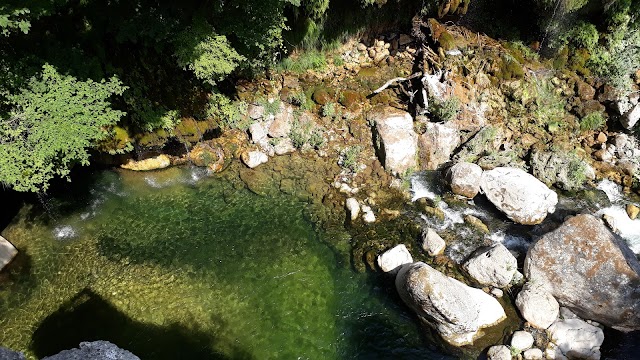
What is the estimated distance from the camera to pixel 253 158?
14.5 metres

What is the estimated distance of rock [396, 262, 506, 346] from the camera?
9680mm

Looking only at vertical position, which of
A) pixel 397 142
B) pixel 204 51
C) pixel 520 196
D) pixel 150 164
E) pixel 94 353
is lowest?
pixel 150 164

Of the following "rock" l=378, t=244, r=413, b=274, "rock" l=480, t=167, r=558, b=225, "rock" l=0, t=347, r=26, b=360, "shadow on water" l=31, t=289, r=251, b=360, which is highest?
"rock" l=480, t=167, r=558, b=225

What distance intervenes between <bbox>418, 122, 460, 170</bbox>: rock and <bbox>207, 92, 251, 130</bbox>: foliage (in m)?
6.74

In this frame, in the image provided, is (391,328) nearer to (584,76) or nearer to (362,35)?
(362,35)

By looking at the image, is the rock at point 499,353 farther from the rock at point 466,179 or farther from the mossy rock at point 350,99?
the mossy rock at point 350,99

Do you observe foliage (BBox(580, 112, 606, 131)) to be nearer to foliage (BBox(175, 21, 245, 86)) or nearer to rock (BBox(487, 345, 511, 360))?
rock (BBox(487, 345, 511, 360))

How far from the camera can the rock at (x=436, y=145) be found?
14.6 m

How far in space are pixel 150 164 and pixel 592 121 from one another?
54.8 ft

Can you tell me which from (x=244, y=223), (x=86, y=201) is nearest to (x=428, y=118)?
(x=244, y=223)

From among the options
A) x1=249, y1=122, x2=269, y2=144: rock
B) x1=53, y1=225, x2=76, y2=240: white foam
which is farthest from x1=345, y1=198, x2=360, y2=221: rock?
x1=53, y1=225, x2=76, y2=240: white foam

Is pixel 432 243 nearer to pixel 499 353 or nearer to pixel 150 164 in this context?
pixel 499 353

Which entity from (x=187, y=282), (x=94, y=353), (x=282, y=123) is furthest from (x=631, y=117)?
(x=94, y=353)

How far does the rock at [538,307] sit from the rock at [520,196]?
114 inches
